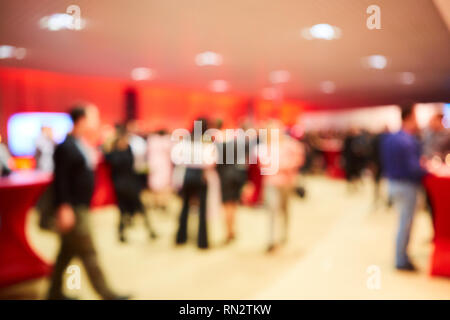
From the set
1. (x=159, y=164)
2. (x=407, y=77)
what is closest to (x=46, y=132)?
(x=159, y=164)

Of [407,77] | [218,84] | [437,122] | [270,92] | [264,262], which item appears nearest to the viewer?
[264,262]

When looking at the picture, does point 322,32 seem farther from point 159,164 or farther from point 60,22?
point 159,164

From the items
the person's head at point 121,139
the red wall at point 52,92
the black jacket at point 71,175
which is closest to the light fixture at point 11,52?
the red wall at point 52,92

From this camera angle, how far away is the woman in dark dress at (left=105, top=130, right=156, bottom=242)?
430 centimetres

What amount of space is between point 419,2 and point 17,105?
29.4 ft

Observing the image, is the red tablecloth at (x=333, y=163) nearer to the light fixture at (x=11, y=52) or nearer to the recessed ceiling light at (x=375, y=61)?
the recessed ceiling light at (x=375, y=61)

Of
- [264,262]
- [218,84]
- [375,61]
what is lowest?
[264,262]

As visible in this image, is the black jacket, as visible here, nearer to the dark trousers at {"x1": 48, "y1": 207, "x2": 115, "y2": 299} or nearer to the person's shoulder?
the person's shoulder

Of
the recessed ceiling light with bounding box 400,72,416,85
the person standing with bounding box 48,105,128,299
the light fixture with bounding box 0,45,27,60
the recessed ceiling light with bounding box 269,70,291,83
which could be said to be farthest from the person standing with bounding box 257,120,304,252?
the recessed ceiling light with bounding box 400,72,416,85

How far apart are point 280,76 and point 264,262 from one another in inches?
219

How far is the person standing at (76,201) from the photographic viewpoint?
8.52 ft

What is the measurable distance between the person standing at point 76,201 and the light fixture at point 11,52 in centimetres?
391

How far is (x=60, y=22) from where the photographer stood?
13.4 feet
